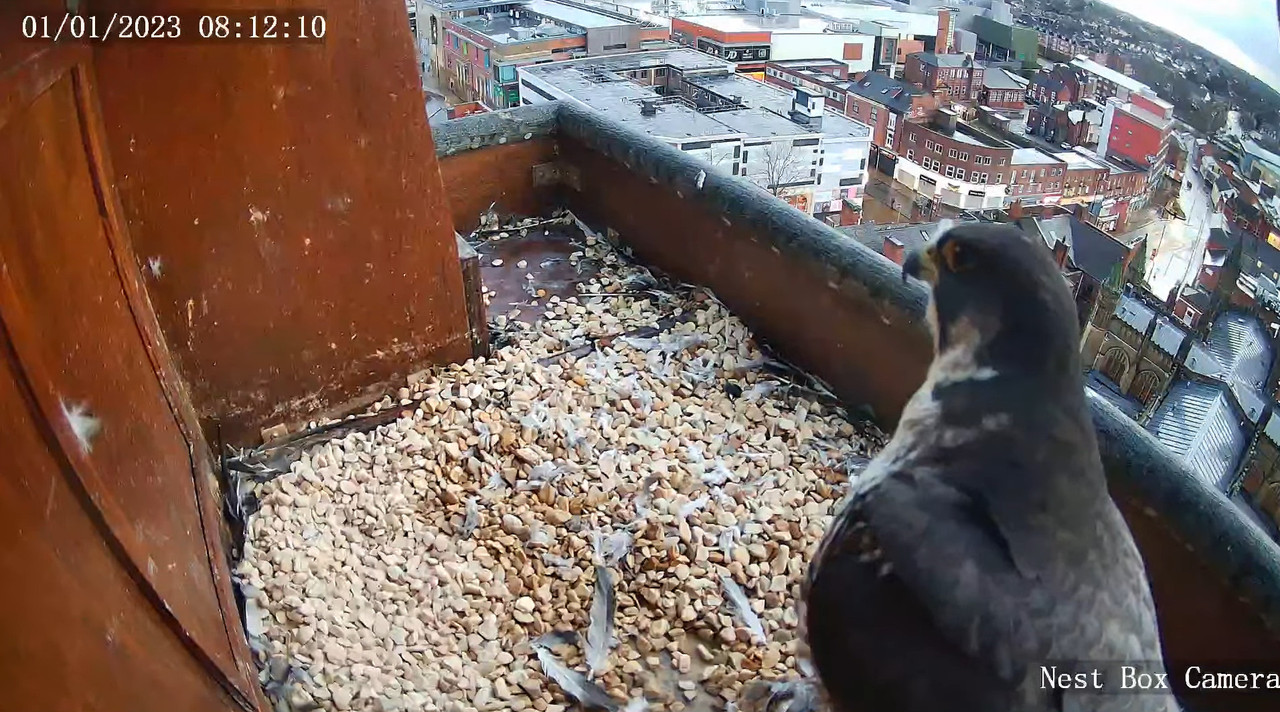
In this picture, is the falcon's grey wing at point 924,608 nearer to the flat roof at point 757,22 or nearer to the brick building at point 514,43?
the flat roof at point 757,22

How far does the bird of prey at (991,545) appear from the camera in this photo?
88cm

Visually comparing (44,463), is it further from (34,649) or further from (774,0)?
(774,0)

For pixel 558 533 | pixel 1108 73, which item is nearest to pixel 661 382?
pixel 558 533

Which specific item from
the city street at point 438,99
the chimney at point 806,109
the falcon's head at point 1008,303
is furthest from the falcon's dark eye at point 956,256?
the city street at point 438,99

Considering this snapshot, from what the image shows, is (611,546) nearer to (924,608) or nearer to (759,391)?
(759,391)

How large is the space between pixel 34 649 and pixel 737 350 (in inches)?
64.5

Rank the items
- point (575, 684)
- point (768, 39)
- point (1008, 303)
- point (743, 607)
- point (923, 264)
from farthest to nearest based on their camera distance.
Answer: point (768, 39), point (743, 607), point (575, 684), point (923, 264), point (1008, 303)

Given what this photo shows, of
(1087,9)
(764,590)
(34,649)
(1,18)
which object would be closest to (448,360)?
(764,590)

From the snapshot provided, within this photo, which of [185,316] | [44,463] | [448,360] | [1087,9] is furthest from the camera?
[448,360]

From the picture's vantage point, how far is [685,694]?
4.75ft

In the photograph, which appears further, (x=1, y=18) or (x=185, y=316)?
(x=185, y=316)

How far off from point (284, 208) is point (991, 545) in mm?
1432

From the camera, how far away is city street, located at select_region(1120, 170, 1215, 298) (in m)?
1.50
